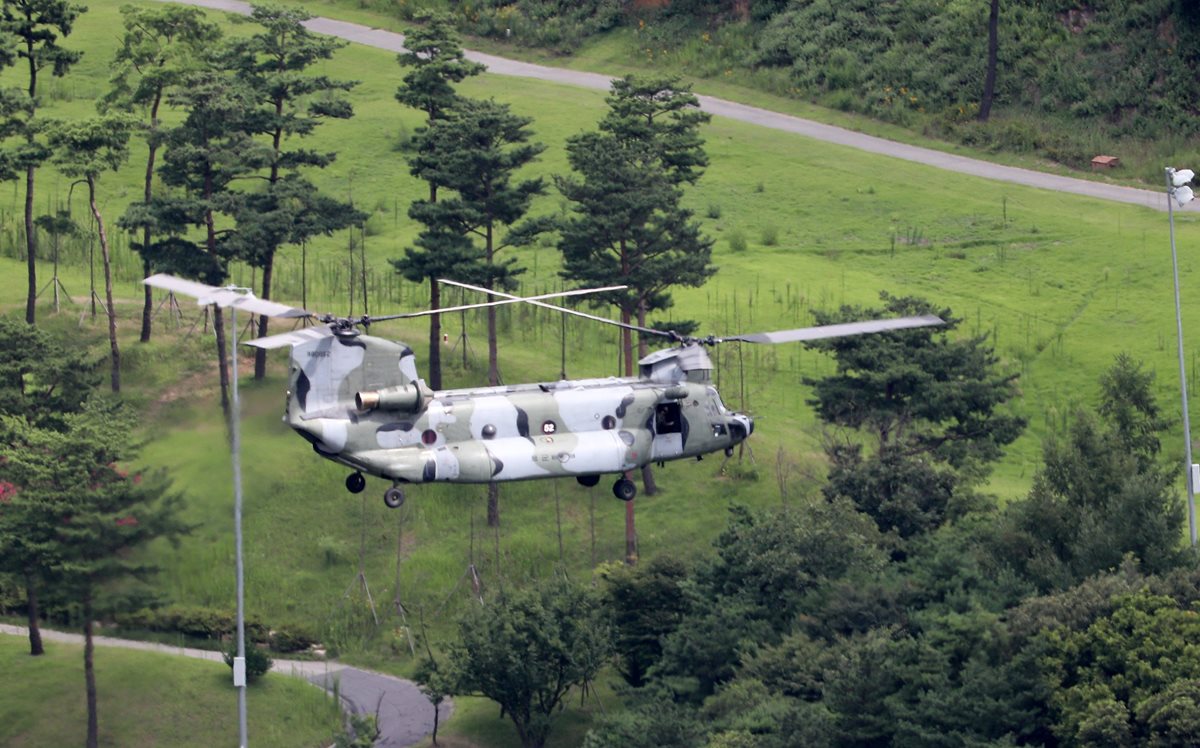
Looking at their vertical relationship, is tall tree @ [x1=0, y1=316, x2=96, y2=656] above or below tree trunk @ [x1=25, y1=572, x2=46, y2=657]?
Result: above

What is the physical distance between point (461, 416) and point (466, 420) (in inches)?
6.4

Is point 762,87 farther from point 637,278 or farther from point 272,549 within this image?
point 272,549

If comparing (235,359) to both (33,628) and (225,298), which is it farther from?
(33,628)

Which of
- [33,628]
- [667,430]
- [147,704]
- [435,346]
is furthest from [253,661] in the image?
[667,430]

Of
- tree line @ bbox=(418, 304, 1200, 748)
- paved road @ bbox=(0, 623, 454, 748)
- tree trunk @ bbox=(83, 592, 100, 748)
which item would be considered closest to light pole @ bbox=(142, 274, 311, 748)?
tree trunk @ bbox=(83, 592, 100, 748)

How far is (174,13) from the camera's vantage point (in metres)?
88.1

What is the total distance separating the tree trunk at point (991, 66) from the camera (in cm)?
11000

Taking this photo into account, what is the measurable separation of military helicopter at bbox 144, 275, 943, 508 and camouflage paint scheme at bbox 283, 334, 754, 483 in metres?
0.03

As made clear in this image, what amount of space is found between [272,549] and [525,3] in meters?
63.0

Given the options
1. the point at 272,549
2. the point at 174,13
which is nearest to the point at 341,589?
the point at 272,549

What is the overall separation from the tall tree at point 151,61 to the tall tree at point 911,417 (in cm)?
2864

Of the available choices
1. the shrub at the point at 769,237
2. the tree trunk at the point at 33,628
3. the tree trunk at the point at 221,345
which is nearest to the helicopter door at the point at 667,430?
the tree trunk at the point at 33,628

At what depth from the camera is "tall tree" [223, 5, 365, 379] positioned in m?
79.1

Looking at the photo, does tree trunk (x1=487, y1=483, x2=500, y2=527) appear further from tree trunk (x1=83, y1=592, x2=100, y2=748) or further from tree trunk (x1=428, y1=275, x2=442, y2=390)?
tree trunk (x1=83, y1=592, x2=100, y2=748)
